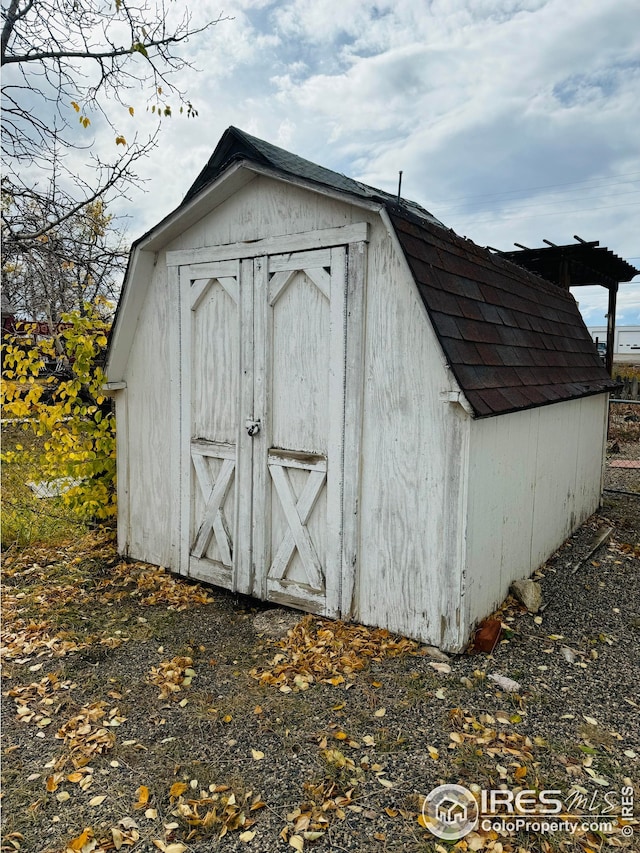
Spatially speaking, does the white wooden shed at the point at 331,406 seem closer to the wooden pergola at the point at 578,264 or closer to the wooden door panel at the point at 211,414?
the wooden door panel at the point at 211,414

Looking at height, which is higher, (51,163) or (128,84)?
(128,84)

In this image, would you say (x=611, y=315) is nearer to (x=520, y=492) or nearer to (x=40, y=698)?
(x=520, y=492)

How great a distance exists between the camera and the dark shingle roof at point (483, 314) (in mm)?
3566

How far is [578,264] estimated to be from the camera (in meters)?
9.14

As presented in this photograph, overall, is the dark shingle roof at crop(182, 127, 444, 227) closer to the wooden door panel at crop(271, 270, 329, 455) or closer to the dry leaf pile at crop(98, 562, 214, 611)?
the wooden door panel at crop(271, 270, 329, 455)

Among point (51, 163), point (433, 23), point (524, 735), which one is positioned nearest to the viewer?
point (524, 735)

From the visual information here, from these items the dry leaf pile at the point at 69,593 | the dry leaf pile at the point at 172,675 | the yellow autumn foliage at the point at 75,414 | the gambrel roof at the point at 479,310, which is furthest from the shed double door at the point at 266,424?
the yellow autumn foliage at the point at 75,414

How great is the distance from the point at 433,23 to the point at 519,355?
3325 millimetres

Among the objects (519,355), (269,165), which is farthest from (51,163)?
(519,355)

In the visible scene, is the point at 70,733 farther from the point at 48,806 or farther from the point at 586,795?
the point at 586,795

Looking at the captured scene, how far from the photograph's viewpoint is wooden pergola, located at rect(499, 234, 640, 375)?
844 cm

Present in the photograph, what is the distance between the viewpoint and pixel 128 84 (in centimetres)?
536

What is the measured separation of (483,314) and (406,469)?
1.42m

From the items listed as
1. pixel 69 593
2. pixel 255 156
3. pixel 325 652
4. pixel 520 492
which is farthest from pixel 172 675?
pixel 255 156
